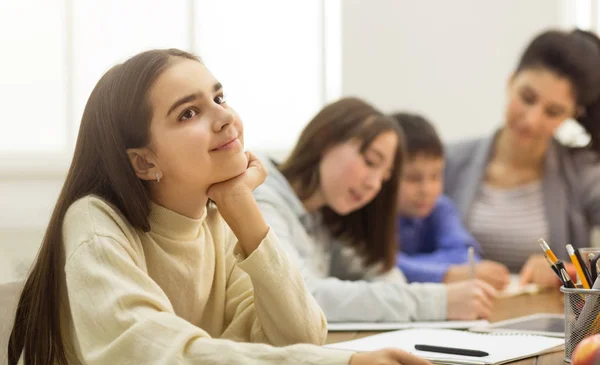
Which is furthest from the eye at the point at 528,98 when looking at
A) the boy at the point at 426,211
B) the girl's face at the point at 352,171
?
the girl's face at the point at 352,171

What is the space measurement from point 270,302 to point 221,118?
256 mm

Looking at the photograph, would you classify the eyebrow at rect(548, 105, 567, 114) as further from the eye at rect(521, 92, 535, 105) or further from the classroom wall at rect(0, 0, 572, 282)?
the classroom wall at rect(0, 0, 572, 282)

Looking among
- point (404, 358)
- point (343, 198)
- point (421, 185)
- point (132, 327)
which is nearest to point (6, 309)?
point (132, 327)

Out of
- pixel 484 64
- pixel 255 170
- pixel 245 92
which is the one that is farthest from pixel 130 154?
pixel 484 64

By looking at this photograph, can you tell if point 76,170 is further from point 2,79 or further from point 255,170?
point 2,79

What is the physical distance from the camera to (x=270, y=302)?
3.78ft

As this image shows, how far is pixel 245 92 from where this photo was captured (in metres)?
3.41

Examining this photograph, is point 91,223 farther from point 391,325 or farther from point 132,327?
point 391,325

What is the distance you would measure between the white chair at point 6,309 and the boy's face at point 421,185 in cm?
159

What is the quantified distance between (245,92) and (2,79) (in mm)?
921

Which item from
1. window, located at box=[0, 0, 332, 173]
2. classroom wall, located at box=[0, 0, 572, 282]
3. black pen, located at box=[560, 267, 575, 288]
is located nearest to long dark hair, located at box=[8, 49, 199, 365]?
black pen, located at box=[560, 267, 575, 288]

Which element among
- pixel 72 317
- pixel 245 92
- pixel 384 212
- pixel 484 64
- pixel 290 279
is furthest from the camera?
pixel 484 64

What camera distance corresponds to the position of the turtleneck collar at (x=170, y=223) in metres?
1.10

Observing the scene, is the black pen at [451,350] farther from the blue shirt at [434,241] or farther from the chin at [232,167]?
the blue shirt at [434,241]
